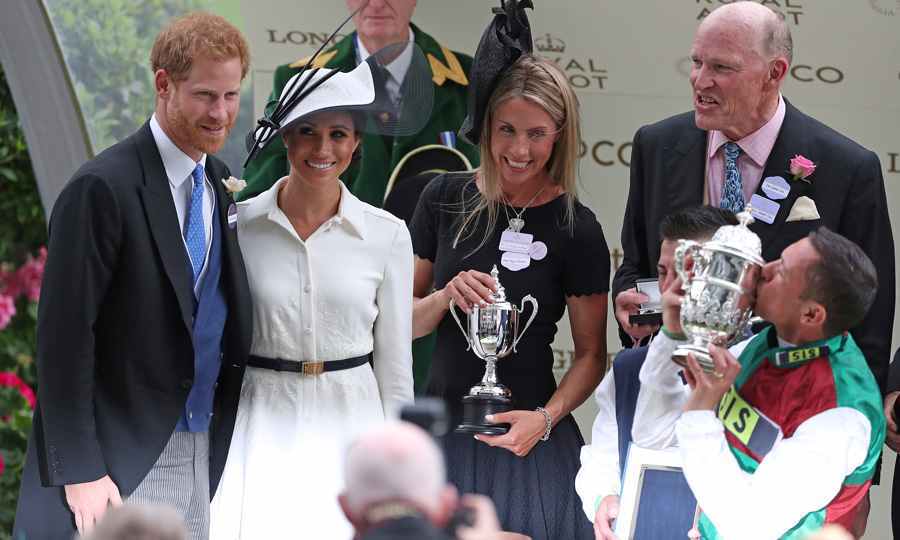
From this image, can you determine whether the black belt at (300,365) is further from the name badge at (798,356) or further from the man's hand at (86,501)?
the name badge at (798,356)

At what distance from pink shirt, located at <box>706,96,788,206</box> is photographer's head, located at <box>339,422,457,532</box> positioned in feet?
7.91

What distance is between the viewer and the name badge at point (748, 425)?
287cm

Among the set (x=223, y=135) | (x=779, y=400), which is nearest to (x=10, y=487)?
(x=223, y=135)

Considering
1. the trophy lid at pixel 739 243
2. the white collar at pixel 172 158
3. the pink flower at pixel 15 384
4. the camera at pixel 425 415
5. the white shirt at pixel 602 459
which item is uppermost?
the white collar at pixel 172 158

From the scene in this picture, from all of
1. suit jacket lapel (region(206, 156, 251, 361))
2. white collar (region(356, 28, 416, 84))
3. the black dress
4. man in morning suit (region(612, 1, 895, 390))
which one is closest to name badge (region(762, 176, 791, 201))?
man in morning suit (region(612, 1, 895, 390))

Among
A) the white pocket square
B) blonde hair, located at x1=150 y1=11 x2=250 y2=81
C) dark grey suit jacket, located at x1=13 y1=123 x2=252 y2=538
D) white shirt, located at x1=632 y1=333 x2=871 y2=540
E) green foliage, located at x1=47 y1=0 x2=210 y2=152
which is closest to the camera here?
white shirt, located at x1=632 y1=333 x2=871 y2=540

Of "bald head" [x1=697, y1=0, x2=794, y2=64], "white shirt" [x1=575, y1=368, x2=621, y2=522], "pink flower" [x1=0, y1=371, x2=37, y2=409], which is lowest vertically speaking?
"pink flower" [x1=0, y1=371, x2=37, y2=409]

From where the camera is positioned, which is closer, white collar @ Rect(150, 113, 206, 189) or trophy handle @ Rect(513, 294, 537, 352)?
white collar @ Rect(150, 113, 206, 189)

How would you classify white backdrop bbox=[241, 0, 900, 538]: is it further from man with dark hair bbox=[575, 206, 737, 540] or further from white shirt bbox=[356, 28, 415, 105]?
man with dark hair bbox=[575, 206, 737, 540]

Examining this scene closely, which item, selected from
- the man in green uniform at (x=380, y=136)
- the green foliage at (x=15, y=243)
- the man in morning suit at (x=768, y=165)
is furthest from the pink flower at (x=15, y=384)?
the man in morning suit at (x=768, y=165)

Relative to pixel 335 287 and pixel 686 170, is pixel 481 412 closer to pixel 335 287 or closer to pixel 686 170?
pixel 335 287

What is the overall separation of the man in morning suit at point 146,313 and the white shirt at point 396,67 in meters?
0.58

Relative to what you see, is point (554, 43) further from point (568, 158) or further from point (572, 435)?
point (572, 435)

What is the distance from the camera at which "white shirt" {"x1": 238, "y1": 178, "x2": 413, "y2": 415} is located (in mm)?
3510
